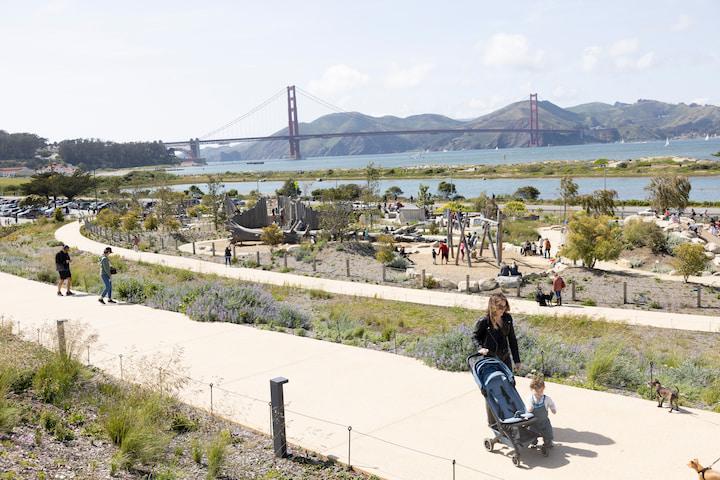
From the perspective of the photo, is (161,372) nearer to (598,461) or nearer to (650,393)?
(598,461)

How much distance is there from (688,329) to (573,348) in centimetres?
507

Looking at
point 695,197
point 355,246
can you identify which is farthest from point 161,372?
point 695,197

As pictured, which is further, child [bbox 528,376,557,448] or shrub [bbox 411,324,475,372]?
shrub [bbox 411,324,475,372]

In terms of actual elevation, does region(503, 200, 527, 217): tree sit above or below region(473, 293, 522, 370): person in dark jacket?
below

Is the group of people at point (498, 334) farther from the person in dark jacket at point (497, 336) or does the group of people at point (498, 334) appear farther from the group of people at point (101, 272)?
the group of people at point (101, 272)

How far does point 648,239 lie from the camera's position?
2602 centimetres

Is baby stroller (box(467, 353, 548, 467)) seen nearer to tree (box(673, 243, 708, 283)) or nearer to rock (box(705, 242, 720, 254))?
tree (box(673, 243, 708, 283))

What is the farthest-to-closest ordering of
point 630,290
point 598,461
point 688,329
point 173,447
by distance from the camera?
point 630,290 < point 688,329 < point 173,447 < point 598,461

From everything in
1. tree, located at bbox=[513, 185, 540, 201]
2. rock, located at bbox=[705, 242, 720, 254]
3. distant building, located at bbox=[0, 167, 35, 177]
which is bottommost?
rock, located at bbox=[705, 242, 720, 254]

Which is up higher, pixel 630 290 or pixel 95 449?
pixel 95 449

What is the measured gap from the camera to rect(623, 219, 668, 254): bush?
84.7 feet

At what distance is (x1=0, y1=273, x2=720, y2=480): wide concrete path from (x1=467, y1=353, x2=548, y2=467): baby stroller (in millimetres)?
147

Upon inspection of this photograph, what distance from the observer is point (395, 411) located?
7.82m

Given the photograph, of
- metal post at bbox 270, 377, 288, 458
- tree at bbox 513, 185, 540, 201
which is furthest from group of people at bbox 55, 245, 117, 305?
tree at bbox 513, 185, 540, 201
